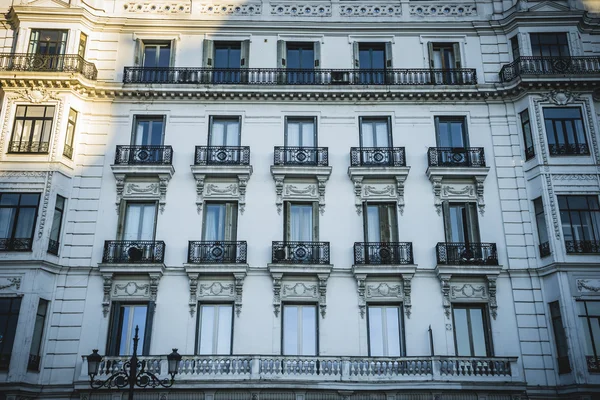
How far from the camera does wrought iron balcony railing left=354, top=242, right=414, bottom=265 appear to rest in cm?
2441

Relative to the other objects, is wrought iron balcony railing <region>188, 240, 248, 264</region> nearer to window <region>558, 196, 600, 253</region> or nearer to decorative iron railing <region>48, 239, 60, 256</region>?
decorative iron railing <region>48, 239, 60, 256</region>

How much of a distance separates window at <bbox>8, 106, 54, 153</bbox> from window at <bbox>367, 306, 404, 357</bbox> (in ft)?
49.0

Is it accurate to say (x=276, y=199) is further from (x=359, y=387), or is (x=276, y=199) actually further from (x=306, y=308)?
(x=359, y=387)

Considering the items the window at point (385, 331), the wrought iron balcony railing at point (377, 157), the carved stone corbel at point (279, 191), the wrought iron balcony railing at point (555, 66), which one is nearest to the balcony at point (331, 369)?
the window at point (385, 331)

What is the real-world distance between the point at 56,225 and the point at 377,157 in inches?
531

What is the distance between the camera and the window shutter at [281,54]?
1100 inches

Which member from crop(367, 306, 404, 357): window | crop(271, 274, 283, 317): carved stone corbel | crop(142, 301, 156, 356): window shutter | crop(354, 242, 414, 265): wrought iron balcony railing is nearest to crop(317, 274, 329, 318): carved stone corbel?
crop(354, 242, 414, 265): wrought iron balcony railing

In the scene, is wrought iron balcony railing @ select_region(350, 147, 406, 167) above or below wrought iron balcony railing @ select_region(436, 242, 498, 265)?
above

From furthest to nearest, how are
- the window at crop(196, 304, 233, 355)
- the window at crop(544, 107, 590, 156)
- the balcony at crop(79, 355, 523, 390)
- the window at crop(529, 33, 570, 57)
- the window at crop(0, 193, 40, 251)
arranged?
the window at crop(529, 33, 570, 57), the window at crop(544, 107, 590, 156), the window at crop(0, 193, 40, 251), the window at crop(196, 304, 233, 355), the balcony at crop(79, 355, 523, 390)

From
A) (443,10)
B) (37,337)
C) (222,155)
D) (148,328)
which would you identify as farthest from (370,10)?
(37,337)

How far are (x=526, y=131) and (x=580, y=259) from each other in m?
6.02

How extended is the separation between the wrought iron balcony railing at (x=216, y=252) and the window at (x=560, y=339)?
12201 mm

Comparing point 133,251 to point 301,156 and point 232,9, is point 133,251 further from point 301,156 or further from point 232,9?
point 232,9

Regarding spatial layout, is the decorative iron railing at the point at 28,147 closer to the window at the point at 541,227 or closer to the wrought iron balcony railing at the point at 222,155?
the wrought iron balcony railing at the point at 222,155
